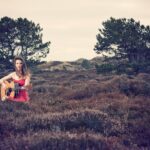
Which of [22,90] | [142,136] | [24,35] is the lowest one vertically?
[142,136]

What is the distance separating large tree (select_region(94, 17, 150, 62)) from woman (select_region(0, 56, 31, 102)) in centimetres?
2654

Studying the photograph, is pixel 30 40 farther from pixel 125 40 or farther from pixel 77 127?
pixel 77 127

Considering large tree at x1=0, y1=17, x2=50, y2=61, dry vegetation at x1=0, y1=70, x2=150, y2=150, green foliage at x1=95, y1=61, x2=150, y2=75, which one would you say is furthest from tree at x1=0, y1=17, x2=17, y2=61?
dry vegetation at x1=0, y1=70, x2=150, y2=150

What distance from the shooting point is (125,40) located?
35938mm

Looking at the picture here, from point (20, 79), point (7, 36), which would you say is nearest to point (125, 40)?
point (7, 36)

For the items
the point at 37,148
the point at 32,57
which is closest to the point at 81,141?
the point at 37,148

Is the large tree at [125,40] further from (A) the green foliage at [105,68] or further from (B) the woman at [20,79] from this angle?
(B) the woman at [20,79]

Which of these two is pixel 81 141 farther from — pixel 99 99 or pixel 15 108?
pixel 99 99

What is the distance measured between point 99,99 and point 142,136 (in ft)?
17.6

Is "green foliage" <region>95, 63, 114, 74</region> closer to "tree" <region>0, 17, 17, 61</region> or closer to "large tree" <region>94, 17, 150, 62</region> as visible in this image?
"large tree" <region>94, 17, 150, 62</region>

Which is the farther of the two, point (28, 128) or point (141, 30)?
point (141, 30)

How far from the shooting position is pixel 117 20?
3950 cm

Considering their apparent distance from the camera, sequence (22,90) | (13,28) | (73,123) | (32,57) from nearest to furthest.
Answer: (73,123) < (22,90) < (13,28) < (32,57)

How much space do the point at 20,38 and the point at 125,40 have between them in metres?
11.8
